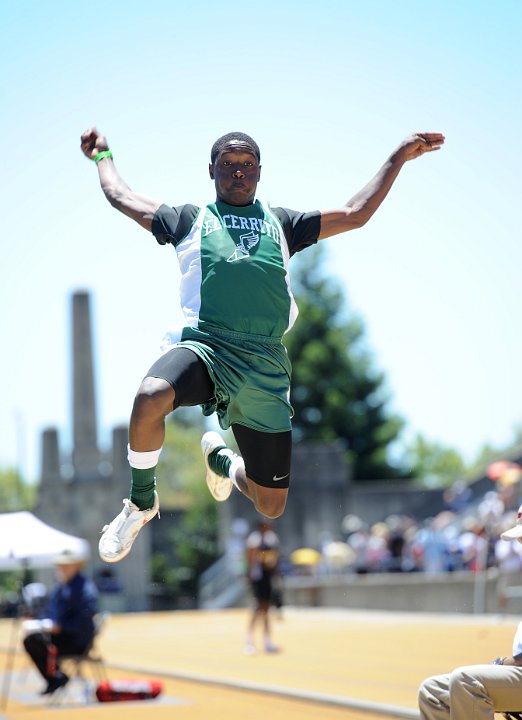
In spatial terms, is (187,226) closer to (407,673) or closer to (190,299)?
(190,299)

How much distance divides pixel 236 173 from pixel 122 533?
1924 millimetres

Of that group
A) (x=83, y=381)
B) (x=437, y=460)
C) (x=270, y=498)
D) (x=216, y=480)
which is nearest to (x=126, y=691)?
(x=216, y=480)

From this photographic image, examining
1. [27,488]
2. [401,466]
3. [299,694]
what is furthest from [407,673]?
[27,488]

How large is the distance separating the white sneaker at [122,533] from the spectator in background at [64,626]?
8.17 m

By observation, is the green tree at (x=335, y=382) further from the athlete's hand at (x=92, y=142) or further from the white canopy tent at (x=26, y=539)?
the athlete's hand at (x=92, y=142)

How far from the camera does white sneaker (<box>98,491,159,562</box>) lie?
21.2 feet

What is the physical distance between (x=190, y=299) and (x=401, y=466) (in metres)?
62.2

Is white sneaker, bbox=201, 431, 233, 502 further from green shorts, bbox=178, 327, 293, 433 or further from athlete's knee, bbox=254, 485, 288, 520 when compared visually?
green shorts, bbox=178, 327, 293, 433

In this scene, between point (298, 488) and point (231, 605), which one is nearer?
point (231, 605)

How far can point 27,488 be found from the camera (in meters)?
98.2

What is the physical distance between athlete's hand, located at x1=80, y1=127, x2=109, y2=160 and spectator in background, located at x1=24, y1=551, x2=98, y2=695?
799cm

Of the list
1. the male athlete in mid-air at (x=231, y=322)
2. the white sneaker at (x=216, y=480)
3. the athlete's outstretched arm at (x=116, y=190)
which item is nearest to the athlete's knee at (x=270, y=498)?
the male athlete in mid-air at (x=231, y=322)

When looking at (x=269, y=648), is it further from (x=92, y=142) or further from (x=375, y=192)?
(x=375, y=192)

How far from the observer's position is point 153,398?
19.9ft
